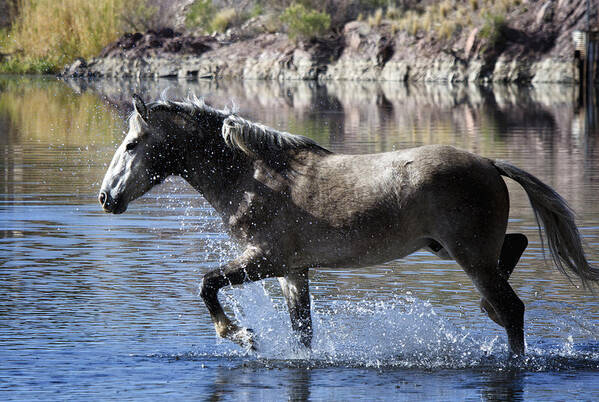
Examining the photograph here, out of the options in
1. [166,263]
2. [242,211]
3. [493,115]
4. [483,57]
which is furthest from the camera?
[483,57]

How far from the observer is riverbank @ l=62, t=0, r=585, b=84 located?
173 ft

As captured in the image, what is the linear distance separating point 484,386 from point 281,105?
29204 mm

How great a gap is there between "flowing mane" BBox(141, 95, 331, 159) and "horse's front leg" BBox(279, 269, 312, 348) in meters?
0.84

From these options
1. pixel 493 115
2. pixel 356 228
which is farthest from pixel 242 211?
pixel 493 115

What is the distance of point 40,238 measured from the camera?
1297 centimetres

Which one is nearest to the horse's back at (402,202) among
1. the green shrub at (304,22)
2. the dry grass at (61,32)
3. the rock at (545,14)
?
the rock at (545,14)

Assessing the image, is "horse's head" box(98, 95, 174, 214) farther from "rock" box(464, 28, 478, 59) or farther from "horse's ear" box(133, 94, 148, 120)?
"rock" box(464, 28, 478, 59)

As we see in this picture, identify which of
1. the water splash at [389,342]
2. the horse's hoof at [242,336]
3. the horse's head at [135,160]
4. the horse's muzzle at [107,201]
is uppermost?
the horse's head at [135,160]

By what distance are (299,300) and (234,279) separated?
21.3 inches

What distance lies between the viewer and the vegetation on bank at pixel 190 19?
58344 millimetres

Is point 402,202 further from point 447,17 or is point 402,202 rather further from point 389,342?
point 447,17

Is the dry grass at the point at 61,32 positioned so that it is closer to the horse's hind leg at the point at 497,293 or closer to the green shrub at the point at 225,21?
the green shrub at the point at 225,21

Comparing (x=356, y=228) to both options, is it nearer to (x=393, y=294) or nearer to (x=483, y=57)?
(x=393, y=294)

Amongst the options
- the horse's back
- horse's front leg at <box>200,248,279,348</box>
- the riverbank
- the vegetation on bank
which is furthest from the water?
the vegetation on bank
